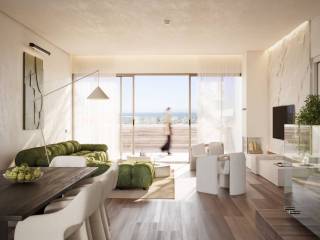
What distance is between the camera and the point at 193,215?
4.69m

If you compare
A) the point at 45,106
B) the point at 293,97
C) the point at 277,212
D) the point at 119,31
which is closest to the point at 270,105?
the point at 293,97

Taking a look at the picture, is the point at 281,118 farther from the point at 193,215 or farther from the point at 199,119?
the point at 193,215

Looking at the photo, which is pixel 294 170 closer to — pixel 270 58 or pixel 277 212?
pixel 277 212

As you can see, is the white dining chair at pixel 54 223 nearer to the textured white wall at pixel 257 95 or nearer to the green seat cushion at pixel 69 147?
the green seat cushion at pixel 69 147

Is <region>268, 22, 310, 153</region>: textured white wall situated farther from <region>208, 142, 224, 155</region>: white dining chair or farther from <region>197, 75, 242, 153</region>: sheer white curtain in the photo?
<region>208, 142, 224, 155</region>: white dining chair

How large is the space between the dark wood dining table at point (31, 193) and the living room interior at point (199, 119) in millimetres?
11

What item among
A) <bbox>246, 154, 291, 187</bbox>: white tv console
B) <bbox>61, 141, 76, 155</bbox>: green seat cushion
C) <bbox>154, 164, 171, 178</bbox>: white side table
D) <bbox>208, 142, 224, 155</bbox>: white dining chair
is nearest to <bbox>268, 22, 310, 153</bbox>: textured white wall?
<bbox>246, 154, 291, 187</bbox>: white tv console

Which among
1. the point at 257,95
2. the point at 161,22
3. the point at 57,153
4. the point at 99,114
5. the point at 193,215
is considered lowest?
the point at 193,215

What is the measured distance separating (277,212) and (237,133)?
5.28 metres

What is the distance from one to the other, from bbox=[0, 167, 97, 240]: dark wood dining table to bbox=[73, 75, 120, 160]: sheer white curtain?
233 inches

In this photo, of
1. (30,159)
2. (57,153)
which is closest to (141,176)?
(30,159)

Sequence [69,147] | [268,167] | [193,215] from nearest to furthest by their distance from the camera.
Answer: [193,215] < [268,167] < [69,147]

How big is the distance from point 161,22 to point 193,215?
3400 millimetres

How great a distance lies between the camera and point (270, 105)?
343 inches
